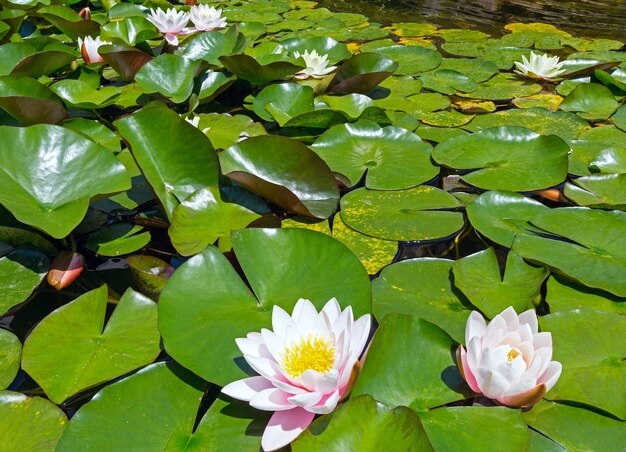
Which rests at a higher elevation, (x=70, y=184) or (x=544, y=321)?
(x=70, y=184)

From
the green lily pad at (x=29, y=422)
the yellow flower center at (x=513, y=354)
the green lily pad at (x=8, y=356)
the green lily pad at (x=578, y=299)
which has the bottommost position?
the green lily pad at (x=8, y=356)

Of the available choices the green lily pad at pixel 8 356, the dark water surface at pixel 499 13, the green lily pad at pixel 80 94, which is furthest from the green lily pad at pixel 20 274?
the dark water surface at pixel 499 13

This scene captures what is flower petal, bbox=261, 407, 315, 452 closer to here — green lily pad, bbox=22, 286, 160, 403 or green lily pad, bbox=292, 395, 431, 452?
green lily pad, bbox=292, 395, 431, 452

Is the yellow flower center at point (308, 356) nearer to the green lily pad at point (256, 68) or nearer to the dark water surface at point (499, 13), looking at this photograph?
the green lily pad at point (256, 68)

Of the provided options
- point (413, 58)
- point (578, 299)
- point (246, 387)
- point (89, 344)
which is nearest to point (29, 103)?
point (89, 344)

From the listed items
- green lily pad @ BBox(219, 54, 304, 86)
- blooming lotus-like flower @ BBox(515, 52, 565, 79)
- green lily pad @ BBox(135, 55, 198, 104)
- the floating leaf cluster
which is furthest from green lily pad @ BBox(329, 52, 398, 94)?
blooming lotus-like flower @ BBox(515, 52, 565, 79)

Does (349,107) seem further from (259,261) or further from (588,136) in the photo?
(259,261)

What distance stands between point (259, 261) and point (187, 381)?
0.34m

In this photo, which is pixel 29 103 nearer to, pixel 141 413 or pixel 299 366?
pixel 141 413

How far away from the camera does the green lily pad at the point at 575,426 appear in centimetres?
101

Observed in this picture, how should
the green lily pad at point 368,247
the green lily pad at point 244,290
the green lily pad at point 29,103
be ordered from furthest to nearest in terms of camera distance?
the green lily pad at point 29,103
the green lily pad at point 368,247
the green lily pad at point 244,290

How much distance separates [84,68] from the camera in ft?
8.67

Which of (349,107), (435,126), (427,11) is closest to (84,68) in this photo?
(349,107)

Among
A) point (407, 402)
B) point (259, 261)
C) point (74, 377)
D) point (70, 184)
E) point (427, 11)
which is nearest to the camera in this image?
point (407, 402)
